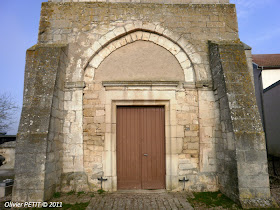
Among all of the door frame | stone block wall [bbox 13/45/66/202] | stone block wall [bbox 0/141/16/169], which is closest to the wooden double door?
the door frame

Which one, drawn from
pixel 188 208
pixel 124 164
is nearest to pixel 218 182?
pixel 188 208

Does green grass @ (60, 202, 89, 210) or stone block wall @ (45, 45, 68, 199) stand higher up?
stone block wall @ (45, 45, 68, 199)

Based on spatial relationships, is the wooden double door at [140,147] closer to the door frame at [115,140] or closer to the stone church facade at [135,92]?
the stone church facade at [135,92]

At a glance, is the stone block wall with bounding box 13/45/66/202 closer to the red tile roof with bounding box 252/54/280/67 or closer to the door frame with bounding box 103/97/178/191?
the door frame with bounding box 103/97/178/191

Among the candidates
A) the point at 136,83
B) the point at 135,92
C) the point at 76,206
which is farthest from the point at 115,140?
the point at 76,206

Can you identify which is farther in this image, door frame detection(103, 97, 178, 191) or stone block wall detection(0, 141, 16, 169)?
stone block wall detection(0, 141, 16, 169)

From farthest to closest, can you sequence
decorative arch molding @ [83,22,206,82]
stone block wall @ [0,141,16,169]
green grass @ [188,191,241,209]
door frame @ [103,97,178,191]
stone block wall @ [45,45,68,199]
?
stone block wall @ [0,141,16,169]
decorative arch molding @ [83,22,206,82]
door frame @ [103,97,178,191]
stone block wall @ [45,45,68,199]
green grass @ [188,191,241,209]

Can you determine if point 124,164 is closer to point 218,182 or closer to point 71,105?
point 71,105

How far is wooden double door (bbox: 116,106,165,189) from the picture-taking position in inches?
196

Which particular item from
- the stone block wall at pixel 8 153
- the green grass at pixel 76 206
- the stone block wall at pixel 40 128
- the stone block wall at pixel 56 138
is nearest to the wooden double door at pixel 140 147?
the green grass at pixel 76 206

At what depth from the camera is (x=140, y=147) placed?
199 inches

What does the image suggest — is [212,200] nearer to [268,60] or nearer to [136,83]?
[136,83]

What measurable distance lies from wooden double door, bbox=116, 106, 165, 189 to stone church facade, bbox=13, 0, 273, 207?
0.03 meters

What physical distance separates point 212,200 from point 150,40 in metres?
3.97
